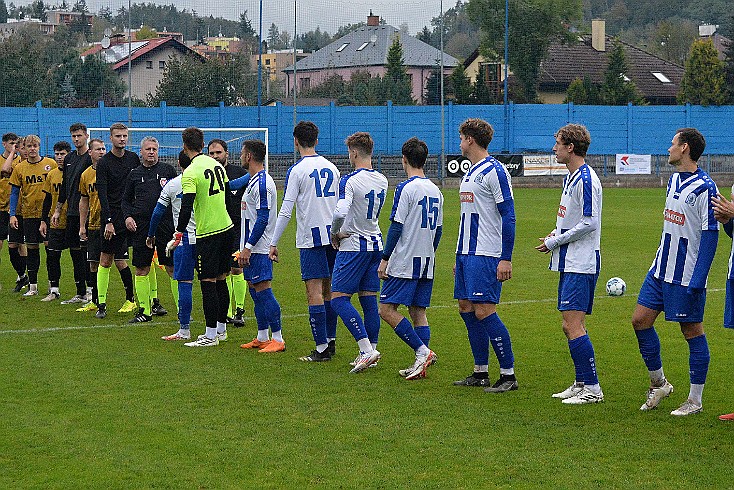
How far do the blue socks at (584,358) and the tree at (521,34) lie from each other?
38773 mm

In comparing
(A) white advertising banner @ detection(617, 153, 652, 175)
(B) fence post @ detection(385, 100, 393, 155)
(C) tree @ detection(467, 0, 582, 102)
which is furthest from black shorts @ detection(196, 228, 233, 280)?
(C) tree @ detection(467, 0, 582, 102)

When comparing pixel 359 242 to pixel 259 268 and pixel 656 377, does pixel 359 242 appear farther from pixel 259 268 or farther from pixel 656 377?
pixel 656 377

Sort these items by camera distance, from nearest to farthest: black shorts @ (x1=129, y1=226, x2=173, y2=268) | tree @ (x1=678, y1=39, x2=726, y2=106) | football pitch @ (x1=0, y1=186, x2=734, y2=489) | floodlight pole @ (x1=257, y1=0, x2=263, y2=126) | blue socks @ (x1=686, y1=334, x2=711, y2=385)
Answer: football pitch @ (x1=0, y1=186, x2=734, y2=489), blue socks @ (x1=686, y1=334, x2=711, y2=385), black shorts @ (x1=129, y1=226, x2=173, y2=268), floodlight pole @ (x1=257, y1=0, x2=263, y2=126), tree @ (x1=678, y1=39, x2=726, y2=106)

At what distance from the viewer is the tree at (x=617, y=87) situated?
48219 millimetres

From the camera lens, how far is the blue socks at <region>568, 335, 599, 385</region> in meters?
7.31

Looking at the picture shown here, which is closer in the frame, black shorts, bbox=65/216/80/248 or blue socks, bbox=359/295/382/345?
blue socks, bbox=359/295/382/345

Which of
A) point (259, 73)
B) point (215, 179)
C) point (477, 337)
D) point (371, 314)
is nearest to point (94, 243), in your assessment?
point (215, 179)

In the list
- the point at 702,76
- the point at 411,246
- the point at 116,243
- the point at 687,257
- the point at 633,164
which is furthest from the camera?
A: the point at 702,76

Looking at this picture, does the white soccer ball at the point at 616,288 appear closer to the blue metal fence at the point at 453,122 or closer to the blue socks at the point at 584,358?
the blue socks at the point at 584,358

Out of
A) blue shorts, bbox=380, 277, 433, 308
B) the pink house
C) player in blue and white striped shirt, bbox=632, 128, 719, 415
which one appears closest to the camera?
player in blue and white striped shirt, bbox=632, 128, 719, 415

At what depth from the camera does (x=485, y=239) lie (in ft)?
24.9

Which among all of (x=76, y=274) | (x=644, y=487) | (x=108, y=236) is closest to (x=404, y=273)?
(x=644, y=487)

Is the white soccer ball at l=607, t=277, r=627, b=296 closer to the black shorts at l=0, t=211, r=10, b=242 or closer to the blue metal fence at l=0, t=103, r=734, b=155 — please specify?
the black shorts at l=0, t=211, r=10, b=242

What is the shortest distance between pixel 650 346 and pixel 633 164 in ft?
115
